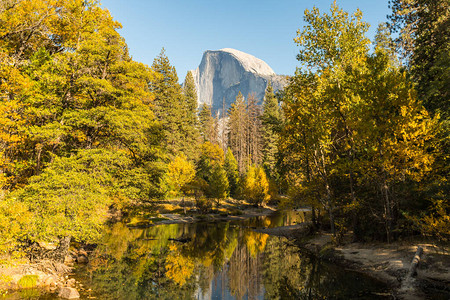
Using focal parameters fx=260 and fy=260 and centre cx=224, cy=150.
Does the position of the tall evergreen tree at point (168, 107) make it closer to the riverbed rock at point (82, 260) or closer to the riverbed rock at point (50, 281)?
the riverbed rock at point (82, 260)

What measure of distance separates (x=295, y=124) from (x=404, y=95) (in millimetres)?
8458

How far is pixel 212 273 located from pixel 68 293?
24.7ft

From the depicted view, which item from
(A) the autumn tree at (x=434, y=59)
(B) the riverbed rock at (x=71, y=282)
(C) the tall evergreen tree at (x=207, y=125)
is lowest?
(B) the riverbed rock at (x=71, y=282)

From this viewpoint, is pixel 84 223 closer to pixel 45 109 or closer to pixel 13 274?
pixel 13 274

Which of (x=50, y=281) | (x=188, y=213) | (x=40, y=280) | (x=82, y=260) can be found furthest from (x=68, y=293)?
(x=188, y=213)

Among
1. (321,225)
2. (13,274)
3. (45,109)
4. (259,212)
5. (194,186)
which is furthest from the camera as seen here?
(259,212)

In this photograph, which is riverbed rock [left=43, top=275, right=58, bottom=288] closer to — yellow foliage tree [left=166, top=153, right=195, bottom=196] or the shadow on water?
the shadow on water

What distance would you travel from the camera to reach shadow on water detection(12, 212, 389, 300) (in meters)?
11.9

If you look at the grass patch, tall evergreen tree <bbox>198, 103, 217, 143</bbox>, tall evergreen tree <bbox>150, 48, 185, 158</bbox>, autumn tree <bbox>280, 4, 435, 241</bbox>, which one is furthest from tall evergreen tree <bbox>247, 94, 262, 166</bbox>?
the grass patch

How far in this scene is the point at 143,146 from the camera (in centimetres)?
1703

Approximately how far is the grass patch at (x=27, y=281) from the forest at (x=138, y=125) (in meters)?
1.28

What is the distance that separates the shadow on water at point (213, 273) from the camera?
11.9 m

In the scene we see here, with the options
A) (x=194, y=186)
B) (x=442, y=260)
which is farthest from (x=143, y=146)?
(x=194, y=186)

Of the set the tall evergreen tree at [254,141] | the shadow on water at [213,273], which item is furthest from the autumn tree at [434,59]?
the tall evergreen tree at [254,141]
